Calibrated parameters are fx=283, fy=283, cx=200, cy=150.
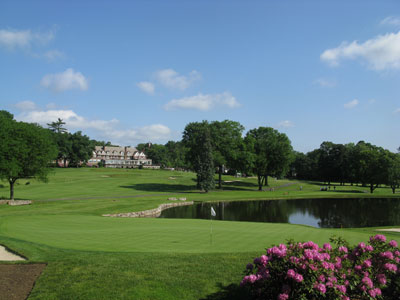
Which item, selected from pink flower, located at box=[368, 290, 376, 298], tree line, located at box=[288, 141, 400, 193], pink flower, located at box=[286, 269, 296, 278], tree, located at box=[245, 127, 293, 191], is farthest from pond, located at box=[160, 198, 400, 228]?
tree line, located at box=[288, 141, 400, 193]

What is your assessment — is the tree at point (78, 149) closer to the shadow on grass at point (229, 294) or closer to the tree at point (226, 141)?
the tree at point (226, 141)

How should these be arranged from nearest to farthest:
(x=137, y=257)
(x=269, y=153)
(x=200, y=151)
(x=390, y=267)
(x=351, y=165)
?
1. (x=390, y=267)
2. (x=137, y=257)
3. (x=200, y=151)
4. (x=269, y=153)
5. (x=351, y=165)

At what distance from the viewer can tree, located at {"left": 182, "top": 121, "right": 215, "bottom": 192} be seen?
59.6m

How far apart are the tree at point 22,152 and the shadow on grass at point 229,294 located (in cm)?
3857

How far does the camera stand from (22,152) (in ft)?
130

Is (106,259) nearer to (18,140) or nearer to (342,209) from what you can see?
(18,140)

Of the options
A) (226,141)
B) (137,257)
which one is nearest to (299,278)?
(137,257)

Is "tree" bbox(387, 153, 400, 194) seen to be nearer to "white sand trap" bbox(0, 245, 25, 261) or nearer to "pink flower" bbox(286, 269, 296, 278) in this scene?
"pink flower" bbox(286, 269, 296, 278)

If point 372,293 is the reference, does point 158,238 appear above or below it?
below

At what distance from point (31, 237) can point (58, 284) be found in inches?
358

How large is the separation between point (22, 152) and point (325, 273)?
1713 inches

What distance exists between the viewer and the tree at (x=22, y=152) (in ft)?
126

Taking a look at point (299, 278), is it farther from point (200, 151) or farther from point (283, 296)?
point (200, 151)

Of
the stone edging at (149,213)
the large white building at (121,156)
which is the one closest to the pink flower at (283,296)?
the stone edging at (149,213)
